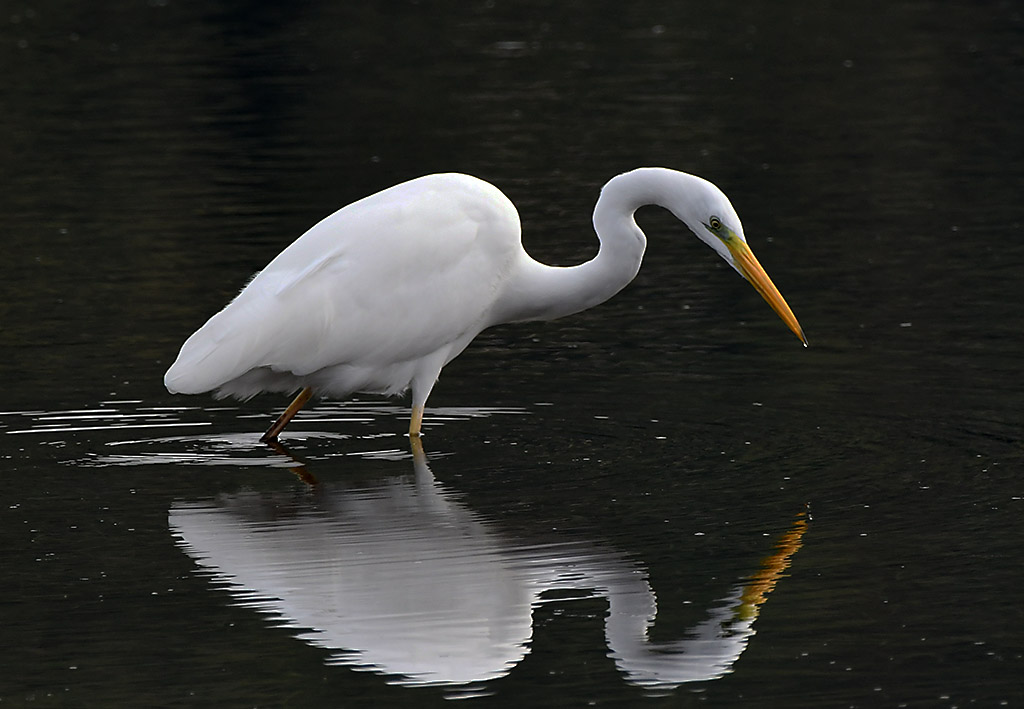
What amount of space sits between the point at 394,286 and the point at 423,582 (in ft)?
7.63

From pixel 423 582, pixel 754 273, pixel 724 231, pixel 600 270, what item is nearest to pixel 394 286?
pixel 600 270

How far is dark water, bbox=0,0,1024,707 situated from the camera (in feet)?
20.4

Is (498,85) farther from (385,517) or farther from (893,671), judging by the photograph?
(893,671)

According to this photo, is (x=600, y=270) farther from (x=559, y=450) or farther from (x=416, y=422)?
(x=416, y=422)

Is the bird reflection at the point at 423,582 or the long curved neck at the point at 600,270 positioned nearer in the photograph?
the bird reflection at the point at 423,582

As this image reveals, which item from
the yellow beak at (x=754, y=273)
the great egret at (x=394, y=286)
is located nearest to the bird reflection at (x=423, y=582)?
the great egret at (x=394, y=286)

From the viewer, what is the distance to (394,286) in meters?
8.98

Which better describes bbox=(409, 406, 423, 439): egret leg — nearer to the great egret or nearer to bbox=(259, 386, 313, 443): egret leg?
the great egret

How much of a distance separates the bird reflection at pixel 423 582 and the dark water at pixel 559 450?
20 millimetres

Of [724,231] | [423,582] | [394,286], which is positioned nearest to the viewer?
[423,582]

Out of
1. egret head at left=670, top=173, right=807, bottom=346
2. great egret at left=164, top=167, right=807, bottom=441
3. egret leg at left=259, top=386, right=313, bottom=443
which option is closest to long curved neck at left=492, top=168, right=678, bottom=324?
great egret at left=164, top=167, right=807, bottom=441

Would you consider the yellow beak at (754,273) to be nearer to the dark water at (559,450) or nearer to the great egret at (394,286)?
the great egret at (394,286)

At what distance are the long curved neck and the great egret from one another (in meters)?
0.01

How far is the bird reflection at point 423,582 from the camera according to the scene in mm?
6234
